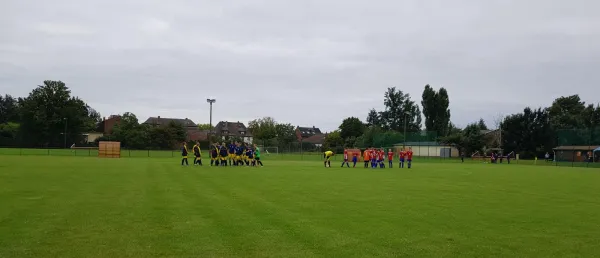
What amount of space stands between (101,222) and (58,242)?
6.19 feet

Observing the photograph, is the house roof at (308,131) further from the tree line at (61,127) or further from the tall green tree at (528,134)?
the tall green tree at (528,134)

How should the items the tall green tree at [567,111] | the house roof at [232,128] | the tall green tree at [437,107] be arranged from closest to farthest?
the tall green tree at [567,111]
the tall green tree at [437,107]
the house roof at [232,128]

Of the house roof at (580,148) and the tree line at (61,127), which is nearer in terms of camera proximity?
the house roof at (580,148)

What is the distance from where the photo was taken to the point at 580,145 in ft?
197

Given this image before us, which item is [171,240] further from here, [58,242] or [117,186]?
[117,186]

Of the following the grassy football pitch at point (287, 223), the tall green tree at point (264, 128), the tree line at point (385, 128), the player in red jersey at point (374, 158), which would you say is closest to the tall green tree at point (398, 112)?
the tree line at point (385, 128)

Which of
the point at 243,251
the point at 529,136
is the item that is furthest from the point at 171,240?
the point at 529,136

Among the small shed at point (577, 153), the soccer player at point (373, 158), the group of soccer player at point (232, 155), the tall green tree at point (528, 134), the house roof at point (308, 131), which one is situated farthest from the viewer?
the house roof at point (308, 131)

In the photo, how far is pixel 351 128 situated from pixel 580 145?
198 feet

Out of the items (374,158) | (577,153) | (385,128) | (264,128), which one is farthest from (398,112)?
(374,158)

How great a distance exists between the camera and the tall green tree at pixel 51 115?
88.9 meters

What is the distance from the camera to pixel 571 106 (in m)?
106

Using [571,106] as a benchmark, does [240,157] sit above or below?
below

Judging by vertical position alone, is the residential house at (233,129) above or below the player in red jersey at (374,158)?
above
